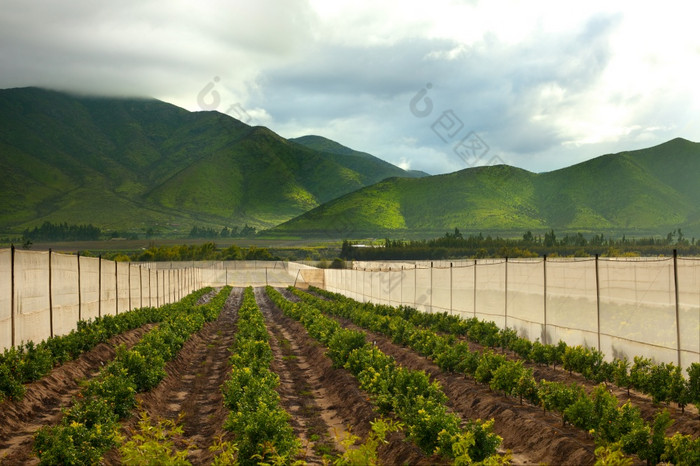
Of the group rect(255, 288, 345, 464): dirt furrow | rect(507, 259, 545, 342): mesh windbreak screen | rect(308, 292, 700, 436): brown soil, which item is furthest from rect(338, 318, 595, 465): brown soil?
rect(507, 259, 545, 342): mesh windbreak screen

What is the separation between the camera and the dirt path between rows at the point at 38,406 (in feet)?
37.3

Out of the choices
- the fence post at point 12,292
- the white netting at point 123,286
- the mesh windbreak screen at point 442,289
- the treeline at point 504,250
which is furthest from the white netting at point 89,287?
the treeline at point 504,250

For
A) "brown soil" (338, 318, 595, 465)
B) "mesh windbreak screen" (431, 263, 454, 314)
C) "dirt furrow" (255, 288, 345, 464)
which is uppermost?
"mesh windbreak screen" (431, 263, 454, 314)

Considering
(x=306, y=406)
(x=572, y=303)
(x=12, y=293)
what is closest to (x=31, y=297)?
(x=12, y=293)

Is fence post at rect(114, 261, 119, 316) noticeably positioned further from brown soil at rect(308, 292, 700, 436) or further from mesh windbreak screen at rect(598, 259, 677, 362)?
mesh windbreak screen at rect(598, 259, 677, 362)

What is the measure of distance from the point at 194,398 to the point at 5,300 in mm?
5402

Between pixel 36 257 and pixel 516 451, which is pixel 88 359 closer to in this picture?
pixel 36 257

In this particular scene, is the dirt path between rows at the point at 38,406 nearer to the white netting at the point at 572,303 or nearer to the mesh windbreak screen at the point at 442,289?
the white netting at the point at 572,303

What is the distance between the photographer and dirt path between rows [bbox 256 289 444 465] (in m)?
11.4

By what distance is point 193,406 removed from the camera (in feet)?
54.5

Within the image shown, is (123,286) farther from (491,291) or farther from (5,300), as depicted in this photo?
(491,291)

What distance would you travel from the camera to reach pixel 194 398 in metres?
17.7

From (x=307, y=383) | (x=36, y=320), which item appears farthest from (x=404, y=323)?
(x=36, y=320)

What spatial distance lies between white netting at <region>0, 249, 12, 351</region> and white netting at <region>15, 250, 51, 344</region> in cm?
47
